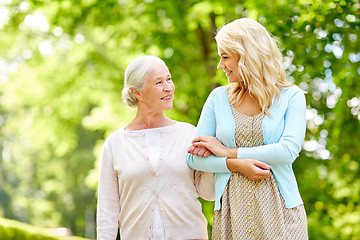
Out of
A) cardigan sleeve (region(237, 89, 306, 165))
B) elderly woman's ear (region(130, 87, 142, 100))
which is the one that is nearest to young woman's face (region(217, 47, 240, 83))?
cardigan sleeve (region(237, 89, 306, 165))

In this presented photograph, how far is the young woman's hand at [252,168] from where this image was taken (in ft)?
9.17

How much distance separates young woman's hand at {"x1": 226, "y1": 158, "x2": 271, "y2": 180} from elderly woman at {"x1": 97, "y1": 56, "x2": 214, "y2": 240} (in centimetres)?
43

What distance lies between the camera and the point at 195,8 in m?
7.88

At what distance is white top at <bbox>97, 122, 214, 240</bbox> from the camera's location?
3.28 meters

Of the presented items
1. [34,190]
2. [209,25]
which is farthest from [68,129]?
[34,190]

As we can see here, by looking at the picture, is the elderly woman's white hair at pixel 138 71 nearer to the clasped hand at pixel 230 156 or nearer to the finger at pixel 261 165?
the clasped hand at pixel 230 156

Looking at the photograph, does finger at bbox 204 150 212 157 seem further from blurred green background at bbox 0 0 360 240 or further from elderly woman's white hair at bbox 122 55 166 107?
blurred green background at bbox 0 0 360 240

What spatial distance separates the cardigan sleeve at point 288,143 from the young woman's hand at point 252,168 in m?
0.03

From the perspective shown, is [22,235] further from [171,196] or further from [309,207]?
[309,207]

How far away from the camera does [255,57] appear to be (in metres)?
2.88

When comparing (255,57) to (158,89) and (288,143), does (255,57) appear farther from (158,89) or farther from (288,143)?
(158,89)

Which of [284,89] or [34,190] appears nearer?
[284,89]

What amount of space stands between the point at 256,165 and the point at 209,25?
6306 millimetres

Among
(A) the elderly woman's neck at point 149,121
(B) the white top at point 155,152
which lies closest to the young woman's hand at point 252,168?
(B) the white top at point 155,152
